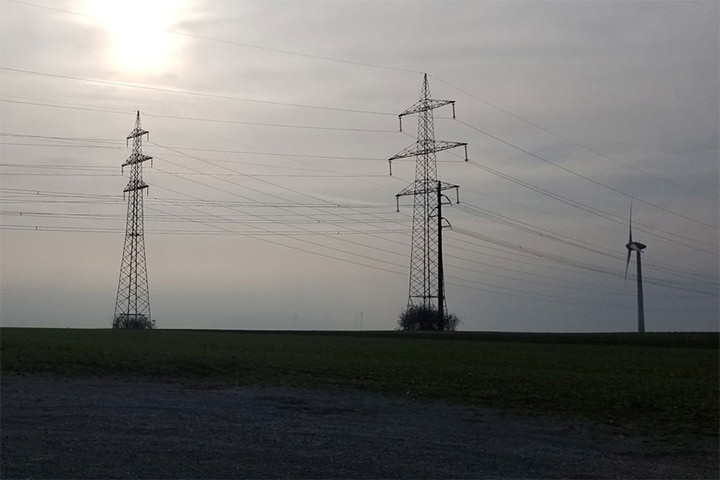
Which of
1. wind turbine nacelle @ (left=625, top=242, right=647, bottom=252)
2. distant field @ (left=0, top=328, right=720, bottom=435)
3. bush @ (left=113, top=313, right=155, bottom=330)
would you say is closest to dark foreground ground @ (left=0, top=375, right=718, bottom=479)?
distant field @ (left=0, top=328, right=720, bottom=435)

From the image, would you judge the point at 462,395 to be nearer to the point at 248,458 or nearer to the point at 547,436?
A: the point at 547,436

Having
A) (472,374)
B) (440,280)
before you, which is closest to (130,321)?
(440,280)

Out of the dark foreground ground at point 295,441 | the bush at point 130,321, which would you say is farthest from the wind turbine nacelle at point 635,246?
the dark foreground ground at point 295,441

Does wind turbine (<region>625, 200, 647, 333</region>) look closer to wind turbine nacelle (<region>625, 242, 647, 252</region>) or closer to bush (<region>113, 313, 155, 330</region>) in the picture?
wind turbine nacelle (<region>625, 242, 647, 252</region>)

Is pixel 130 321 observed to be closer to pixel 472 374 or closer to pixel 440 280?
pixel 440 280

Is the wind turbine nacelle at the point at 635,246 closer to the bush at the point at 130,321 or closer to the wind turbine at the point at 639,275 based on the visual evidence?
the wind turbine at the point at 639,275

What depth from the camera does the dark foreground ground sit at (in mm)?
16031

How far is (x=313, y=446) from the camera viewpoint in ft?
59.7

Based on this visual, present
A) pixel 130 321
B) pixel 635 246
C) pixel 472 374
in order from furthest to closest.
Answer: pixel 635 246
pixel 130 321
pixel 472 374

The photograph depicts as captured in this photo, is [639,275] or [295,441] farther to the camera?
[639,275]

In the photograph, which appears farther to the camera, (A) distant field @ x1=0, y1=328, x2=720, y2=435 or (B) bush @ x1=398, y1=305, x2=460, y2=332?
(B) bush @ x1=398, y1=305, x2=460, y2=332

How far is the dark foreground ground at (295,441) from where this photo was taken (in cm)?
1603

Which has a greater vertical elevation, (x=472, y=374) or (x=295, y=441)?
(x=472, y=374)

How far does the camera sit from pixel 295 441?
61.1 feet
